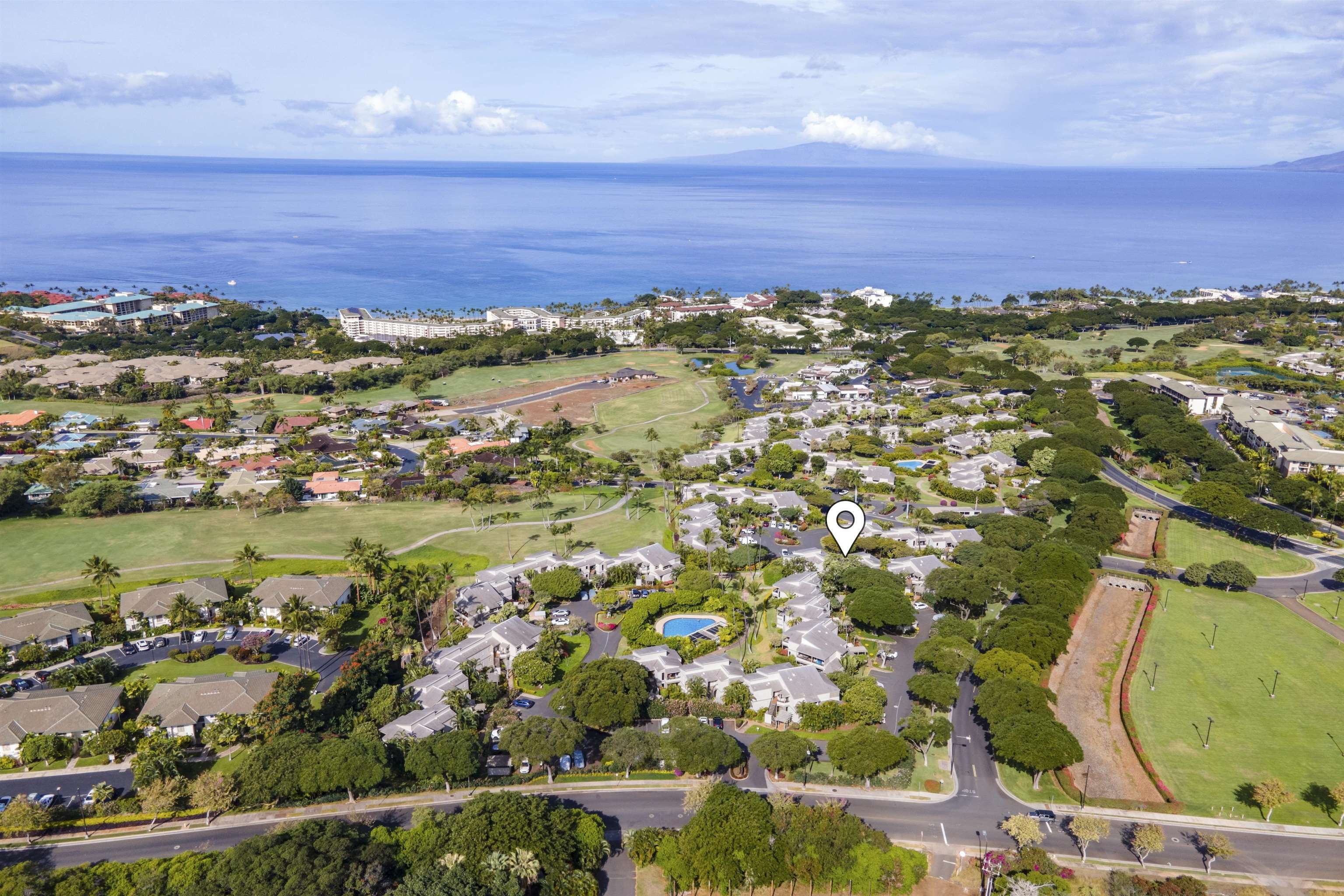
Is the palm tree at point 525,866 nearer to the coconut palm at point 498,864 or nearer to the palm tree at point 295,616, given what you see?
the coconut palm at point 498,864

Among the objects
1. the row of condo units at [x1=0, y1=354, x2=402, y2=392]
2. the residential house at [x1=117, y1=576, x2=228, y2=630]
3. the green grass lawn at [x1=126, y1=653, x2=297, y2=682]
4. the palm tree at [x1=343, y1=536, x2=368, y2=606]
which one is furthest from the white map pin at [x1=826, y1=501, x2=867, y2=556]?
the row of condo units at [x1=0, y1=354, x2=402, y2=392]

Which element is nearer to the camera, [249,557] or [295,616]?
[295,616]

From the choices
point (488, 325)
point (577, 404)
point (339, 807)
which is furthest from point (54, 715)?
point (488, 325)

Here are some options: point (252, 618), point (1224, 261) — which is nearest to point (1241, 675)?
point (252, 618)

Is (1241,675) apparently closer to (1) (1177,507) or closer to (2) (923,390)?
(1) (1177,507)

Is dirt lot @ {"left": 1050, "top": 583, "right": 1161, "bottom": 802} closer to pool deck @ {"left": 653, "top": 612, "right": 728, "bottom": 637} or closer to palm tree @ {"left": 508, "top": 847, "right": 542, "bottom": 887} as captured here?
pool deck @ {"left": 653, "top": 612, "right": 728, "bottom": 637}

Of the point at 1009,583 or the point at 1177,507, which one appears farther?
the point at 1177,507

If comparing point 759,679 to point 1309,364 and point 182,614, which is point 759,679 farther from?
point 1309,364
